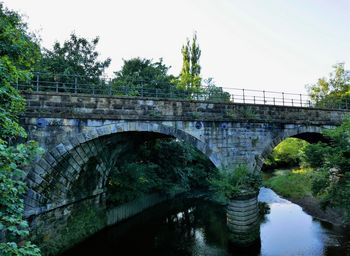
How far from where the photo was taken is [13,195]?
5621mm

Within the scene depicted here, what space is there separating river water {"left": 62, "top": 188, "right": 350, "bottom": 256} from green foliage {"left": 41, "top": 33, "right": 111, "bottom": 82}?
11.6 m

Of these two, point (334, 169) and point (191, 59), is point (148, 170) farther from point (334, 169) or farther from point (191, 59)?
point (191, 59)

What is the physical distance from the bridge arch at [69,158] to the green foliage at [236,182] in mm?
1077

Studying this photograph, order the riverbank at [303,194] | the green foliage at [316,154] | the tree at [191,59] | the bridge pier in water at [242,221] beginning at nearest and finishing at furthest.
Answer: the bridge pier in water at [242,221], the green foliage at [316,154], the riverbank at [303,194], the tree at [191,59]

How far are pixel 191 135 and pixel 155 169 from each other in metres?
6.93

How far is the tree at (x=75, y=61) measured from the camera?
2092 cm

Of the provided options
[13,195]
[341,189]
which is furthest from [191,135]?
[13,195]

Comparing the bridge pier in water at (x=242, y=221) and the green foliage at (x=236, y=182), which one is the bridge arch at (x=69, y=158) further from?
the bridge pier in water at (x=242, y=221)

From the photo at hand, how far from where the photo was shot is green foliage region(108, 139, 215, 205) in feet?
58.5

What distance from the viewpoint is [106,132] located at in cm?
1289

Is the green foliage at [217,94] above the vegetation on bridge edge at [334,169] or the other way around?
above

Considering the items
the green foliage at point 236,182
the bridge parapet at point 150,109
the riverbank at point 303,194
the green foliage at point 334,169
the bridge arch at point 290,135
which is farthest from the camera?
the riverbank at point 303,194

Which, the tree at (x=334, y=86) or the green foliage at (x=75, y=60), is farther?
the tree at (x=334, y=86)

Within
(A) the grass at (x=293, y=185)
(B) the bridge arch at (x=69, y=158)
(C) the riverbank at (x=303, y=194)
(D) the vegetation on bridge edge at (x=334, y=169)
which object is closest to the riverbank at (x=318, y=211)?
(C) the riverbank at (x=303, y=194)
